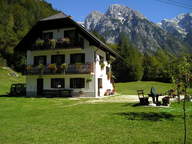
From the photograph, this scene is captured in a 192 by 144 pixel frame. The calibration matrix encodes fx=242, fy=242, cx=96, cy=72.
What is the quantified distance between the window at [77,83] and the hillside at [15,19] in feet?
109

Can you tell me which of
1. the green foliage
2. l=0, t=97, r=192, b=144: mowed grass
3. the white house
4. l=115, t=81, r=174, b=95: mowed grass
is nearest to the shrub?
the white house

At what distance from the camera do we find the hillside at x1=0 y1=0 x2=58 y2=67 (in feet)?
193

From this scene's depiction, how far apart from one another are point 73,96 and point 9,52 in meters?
37.0

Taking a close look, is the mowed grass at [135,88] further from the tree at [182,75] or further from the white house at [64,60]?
the tree at [182,75]

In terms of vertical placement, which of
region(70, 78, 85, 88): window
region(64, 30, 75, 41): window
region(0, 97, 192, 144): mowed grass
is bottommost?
region(0, 97, 192, 144): mowed grass

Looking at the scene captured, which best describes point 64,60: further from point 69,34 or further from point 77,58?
point 69,34

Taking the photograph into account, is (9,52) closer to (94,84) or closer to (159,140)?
(94,84)

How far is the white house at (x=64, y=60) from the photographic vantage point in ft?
88.7

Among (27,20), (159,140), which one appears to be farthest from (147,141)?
(27,20)

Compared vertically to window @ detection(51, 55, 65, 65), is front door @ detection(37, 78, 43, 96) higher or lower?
lower

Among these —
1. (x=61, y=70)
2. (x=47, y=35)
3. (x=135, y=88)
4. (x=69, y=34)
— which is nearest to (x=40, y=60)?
(x=47, y=35)

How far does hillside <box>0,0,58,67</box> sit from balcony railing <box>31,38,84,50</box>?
30.2 metres

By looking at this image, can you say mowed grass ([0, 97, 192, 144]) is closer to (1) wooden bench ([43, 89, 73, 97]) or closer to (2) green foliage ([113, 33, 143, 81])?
(1) wooden bench ([43, 89, 73, 97])

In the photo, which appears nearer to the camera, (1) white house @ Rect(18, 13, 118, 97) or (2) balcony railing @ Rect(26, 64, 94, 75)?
(2) balcony railing @ Rect(26, 64, 94, 75)
